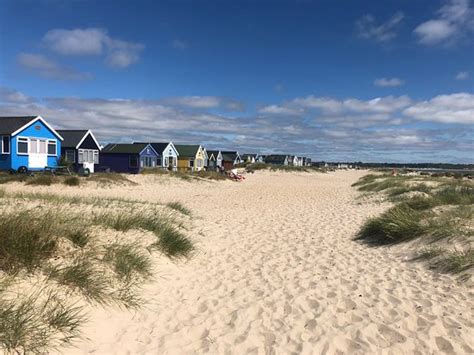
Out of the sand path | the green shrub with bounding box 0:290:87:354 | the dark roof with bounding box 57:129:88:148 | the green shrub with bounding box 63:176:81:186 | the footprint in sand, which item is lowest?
the green shrub with bounding box 63:176:81:186

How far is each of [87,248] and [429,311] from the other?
5.37 m

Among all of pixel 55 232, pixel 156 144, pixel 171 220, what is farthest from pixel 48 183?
pixel 156 144

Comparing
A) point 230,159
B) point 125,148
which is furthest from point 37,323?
point 230,159

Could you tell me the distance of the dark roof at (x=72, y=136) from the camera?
123 ft

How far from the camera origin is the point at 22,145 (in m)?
29.4

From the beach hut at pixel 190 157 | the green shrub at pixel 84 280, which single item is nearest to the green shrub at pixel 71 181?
the green shrub at pixel 84 280

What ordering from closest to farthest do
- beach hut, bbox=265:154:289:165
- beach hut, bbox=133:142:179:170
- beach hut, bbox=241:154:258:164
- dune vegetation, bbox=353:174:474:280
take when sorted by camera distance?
dune vegetation, bbox=353:174:474:280 → beach hut, bbox=133:142:179:170 → beach hut, bbox=241:154:258:164 → beach hut, bbox=265:154:289:165

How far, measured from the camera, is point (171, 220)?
10781 mm

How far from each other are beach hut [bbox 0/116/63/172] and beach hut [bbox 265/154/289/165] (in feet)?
336

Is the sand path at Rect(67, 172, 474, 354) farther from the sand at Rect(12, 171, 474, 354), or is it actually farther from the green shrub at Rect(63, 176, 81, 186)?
the green shrub at Rect(63, 176, 81, 186)

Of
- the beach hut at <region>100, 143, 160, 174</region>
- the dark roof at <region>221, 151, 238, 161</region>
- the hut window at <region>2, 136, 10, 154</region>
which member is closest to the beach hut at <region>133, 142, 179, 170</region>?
the beach hut at <region>100, 143, 160, 174</region>

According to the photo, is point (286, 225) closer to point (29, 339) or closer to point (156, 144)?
point (29, 339)

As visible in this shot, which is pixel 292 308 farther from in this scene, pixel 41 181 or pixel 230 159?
pixel 230 159

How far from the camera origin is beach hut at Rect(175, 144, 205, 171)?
65250mm
